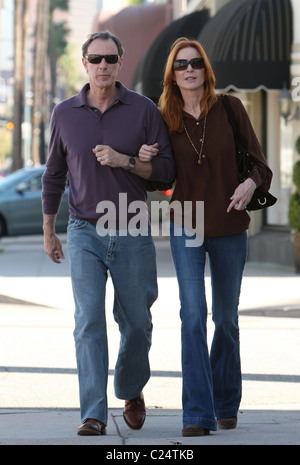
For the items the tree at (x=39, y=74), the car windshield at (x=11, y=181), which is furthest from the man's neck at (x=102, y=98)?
the tree at (x=39, y=74)

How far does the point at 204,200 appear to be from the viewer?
527 cm

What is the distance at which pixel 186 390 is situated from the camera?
5172 millimetres

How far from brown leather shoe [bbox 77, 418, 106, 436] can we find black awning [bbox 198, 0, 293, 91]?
11.2 m

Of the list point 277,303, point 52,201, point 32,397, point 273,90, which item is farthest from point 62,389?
point 273,90

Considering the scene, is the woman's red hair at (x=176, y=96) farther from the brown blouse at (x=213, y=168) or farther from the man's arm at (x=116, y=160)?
the man's arm at (x=116, y=160)

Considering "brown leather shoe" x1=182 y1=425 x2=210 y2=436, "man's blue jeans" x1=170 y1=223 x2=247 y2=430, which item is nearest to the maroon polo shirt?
"man's blue jeans" x1=170 y1=223 x2=247 y2=430

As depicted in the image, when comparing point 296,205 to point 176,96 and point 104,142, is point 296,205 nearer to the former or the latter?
point 176,96

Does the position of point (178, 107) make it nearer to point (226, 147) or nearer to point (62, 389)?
point (226, 147)

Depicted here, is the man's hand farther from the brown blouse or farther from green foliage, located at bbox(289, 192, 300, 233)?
green foliage, located at bbox(289, 192, 300, 233)

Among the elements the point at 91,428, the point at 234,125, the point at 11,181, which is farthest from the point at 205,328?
the point at 11,181

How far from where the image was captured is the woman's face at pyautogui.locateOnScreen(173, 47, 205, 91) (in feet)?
17.4

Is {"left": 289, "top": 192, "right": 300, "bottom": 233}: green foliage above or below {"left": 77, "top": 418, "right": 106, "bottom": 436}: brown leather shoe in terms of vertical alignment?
below

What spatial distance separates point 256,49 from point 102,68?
1082 centimetres

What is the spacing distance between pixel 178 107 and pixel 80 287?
1.04 meters
